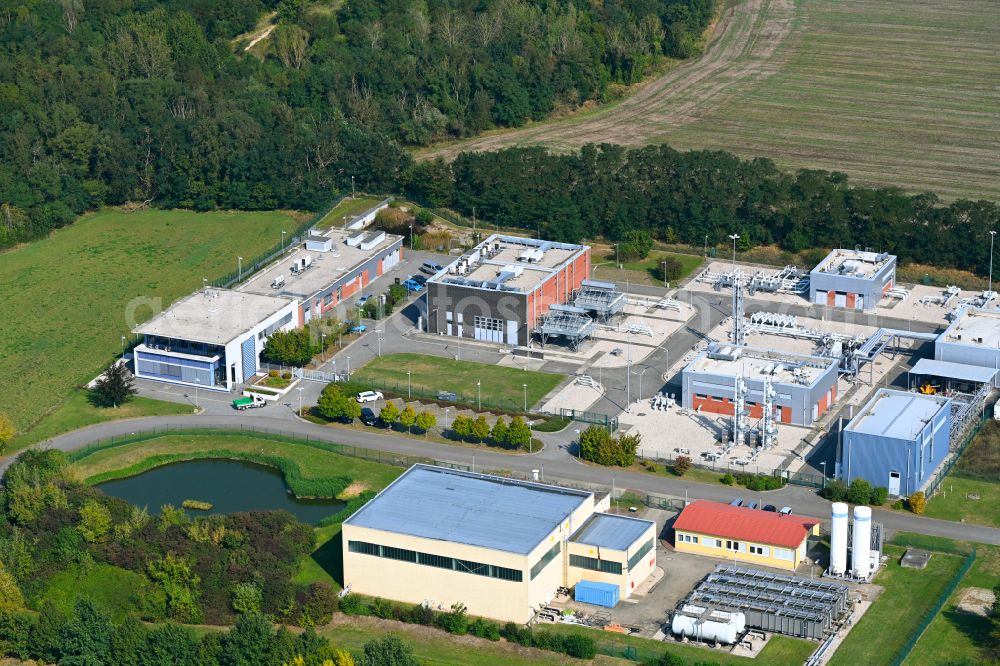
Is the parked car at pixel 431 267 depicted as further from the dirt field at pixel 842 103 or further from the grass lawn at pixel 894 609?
the grass lawn at pixel 894 609

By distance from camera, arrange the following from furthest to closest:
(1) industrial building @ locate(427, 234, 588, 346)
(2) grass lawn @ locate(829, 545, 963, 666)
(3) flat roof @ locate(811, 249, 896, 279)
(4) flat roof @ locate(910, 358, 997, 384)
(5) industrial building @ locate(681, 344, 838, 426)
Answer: (3) flat roof @ locate(811, 249, 896, 279) → (1) industrial building @ locate(427, 234, 588, 346) → (4) flat roof @ locate(910, 358, 997, 384) → (5) industrial building @ locate(681, 344, 838, 426) → (2) grass lawn @ locate(829, 545, 963, 666)

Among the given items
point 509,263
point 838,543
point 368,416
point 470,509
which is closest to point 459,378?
point 368,416

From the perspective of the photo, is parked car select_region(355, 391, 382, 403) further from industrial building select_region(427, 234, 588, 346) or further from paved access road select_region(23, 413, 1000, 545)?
industrial building select_region(427, 234, 588, 346)

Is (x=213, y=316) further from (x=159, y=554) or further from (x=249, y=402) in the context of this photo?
(x=159, y=554)

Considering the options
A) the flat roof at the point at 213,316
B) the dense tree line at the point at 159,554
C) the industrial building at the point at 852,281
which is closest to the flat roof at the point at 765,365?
the industrial building at the point at 852,281

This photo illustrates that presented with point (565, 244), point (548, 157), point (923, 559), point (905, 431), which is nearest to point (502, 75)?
point (548, 157)

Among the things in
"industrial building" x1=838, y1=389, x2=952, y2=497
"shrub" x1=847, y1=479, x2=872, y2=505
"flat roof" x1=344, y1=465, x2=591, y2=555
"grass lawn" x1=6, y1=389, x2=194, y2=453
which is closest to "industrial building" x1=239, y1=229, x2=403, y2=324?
"grass lawn" x1=6, y1=389, x2=194, y2=453
